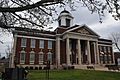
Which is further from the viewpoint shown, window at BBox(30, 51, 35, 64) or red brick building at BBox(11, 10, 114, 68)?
window at BBox(30, 51, 35, 64)

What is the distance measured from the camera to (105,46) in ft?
184

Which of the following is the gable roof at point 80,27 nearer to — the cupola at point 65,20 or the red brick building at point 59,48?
the red brick building at point 59,48

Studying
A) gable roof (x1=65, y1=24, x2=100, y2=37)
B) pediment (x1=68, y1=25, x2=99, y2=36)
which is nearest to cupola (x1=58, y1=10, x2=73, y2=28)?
gable roof (x1=65, y1=24, x2=100, y2=37)

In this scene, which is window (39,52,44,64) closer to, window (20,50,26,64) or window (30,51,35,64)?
window (30,51,35,64)

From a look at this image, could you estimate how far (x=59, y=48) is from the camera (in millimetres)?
45938

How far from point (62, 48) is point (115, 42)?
21.8 meters

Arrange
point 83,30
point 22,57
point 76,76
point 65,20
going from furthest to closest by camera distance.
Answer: point 65,20
point 83,30
point 22,57
point 76,76

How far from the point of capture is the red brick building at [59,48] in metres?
42.6

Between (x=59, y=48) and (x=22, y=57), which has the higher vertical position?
(x=59, y=48)

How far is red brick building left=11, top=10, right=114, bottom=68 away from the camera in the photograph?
42.6 metres

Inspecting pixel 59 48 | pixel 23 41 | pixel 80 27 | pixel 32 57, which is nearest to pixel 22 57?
pixel 32 57

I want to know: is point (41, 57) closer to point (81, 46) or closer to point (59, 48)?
point (59, 48)

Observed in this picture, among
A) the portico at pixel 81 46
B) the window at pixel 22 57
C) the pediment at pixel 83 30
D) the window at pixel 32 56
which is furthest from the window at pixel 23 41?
the pediment at pixel 83 30

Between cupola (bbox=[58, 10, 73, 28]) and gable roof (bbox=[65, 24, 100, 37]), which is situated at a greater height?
cupola (bbox=[58, 10, 73, 28])
